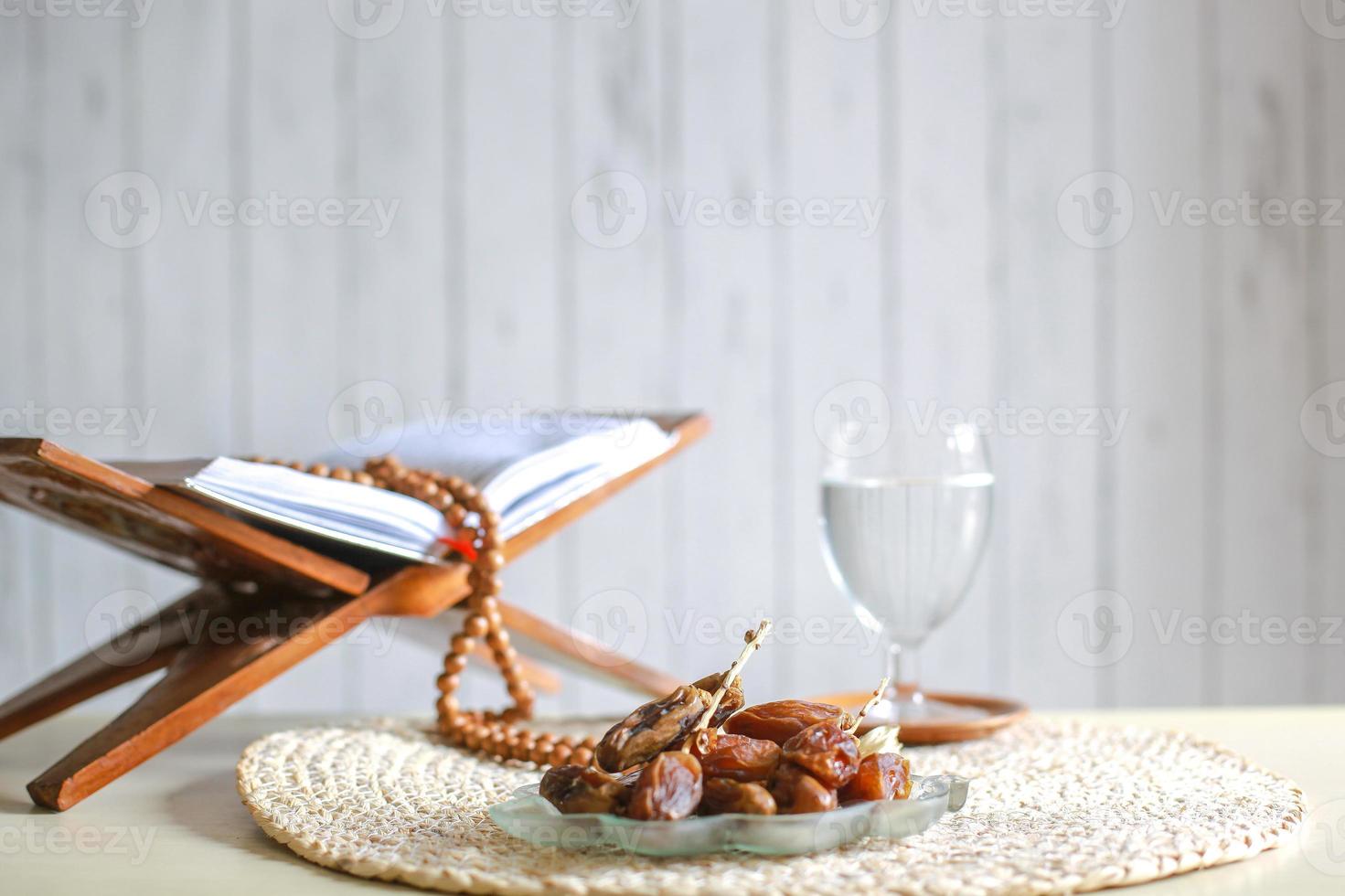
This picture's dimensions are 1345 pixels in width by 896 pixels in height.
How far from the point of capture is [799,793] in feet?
1.70

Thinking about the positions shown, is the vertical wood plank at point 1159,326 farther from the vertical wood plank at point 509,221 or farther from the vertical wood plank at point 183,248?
the vertical wood plank at point 183,248

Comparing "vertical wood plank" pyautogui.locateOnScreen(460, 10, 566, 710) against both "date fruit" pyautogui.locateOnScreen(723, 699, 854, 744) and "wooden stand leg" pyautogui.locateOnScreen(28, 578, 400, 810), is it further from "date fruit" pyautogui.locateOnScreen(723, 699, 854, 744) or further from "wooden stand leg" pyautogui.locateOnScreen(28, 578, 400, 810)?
"date fruit" pyautogui.locateOnScreen(723, 699, 854, 744)

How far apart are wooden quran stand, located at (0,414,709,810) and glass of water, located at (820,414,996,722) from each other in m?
0.17

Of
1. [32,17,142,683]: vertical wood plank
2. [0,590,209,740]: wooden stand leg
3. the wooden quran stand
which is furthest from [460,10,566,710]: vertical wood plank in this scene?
[0,590,209,740]: wooden stand leg

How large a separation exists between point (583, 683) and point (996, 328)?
0.74 metres

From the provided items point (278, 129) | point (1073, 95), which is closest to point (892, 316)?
point (1073, 95)

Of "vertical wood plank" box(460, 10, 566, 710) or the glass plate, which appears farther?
"vertical wood plank" box(460, 10, 566, 710)

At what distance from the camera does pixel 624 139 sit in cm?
165

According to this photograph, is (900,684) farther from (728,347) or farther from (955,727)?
(728,347)

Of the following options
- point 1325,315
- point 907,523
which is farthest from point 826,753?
point 1325,315

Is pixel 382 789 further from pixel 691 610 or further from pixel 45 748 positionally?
pixel 691 610

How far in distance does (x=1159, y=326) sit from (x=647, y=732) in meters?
1.37

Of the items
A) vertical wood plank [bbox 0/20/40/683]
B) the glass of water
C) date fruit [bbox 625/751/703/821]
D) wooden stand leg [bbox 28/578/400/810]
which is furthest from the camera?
Result: vertical wood plank [bbox 0/20/40/683]

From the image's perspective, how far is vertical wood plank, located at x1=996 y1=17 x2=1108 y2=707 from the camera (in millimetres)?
1681
